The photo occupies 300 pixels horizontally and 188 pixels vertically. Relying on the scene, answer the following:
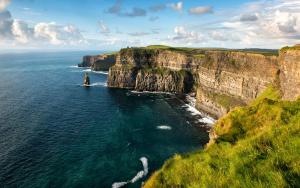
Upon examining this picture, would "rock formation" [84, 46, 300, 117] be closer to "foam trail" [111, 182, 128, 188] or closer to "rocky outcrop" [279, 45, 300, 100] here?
"rocky outcrop" [279, 45, 300, 100]

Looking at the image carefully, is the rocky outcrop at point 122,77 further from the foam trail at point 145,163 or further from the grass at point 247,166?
the grass at point 247,166

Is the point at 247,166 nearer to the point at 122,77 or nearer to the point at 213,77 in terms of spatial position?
the point at 213,77

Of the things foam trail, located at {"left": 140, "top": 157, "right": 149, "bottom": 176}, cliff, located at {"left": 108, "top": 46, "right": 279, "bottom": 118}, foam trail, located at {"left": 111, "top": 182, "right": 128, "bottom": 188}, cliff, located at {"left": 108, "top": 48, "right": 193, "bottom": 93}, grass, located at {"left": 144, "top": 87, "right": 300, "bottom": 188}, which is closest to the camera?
grass, located at {"left": 144, "top": 87, "right": 300, "bottom": 188}

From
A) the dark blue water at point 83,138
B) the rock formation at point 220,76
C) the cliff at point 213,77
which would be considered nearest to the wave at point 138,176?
the dark blue water at point 83,138

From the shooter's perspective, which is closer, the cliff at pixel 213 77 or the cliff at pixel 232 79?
the cliff at pixel 232 79

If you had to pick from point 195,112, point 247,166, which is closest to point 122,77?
point 195,112

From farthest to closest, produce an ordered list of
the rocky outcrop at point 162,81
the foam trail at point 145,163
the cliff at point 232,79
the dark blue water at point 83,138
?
the rocky outcrop at point 162,81 < the cliff at point 232,79 < the foam trail at point 145,163 < the dark blue water at point 83,138

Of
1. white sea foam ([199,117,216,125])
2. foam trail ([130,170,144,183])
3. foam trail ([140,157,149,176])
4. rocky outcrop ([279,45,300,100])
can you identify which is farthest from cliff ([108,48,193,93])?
foam trail ([130,170,144,183])
